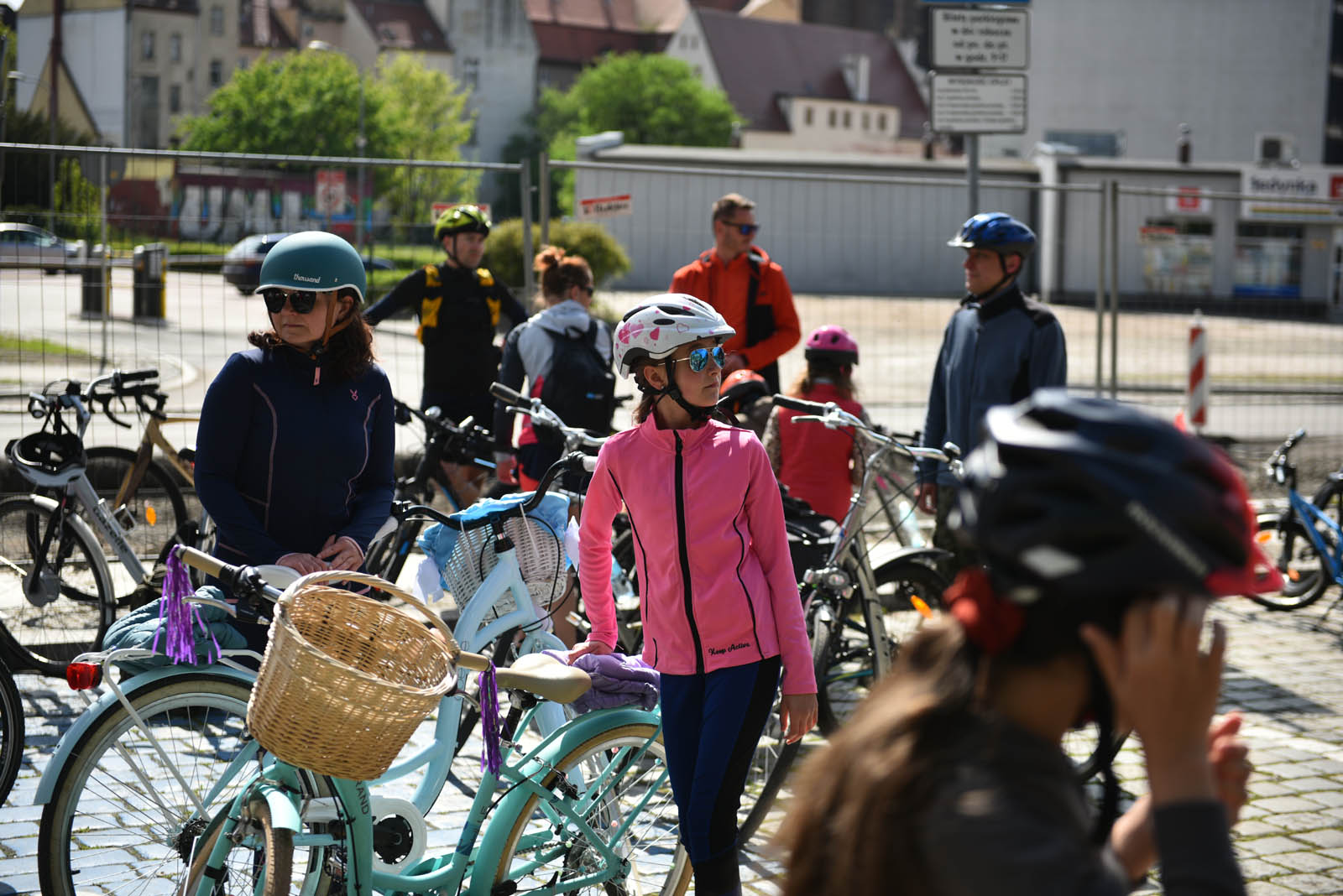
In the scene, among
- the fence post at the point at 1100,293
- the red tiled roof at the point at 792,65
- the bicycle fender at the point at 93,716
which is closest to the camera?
the bicycle fender at the point at 93,716

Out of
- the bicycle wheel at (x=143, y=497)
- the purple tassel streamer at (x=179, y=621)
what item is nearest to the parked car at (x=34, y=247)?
the bicycle wheel at (x=143, y=497)

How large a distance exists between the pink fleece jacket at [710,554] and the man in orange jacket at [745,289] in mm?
4307

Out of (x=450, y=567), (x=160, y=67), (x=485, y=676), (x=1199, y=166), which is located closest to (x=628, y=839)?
(x=485, y=676)

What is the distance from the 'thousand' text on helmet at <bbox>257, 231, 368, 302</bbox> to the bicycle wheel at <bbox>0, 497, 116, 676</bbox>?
3263 millimetres

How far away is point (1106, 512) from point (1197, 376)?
14328 mm

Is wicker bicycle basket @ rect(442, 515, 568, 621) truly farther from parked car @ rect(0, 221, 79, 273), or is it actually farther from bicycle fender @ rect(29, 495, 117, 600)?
parked car @ rect(0, 221, 79, 273)

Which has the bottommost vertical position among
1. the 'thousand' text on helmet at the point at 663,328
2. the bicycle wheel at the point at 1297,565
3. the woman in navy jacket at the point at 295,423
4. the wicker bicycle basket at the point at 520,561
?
the bicycle wheel at the point at 1297,565

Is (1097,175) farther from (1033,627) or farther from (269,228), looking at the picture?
(1033,627)

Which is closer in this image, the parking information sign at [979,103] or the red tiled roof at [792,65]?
the parking information sign at [979,103]

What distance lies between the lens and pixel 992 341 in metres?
6.06

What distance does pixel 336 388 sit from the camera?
4.14 m

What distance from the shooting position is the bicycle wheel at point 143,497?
284 inches

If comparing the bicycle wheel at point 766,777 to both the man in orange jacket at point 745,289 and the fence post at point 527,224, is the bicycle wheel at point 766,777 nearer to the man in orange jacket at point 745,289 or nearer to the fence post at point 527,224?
the man in orange jacket at point 745,289

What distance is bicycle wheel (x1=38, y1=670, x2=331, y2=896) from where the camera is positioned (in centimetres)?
355
